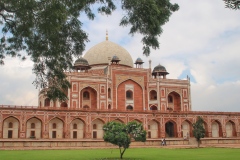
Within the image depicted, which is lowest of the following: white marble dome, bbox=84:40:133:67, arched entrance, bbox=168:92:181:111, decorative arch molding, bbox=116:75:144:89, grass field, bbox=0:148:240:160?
grass field, bbox=0:148:240:160

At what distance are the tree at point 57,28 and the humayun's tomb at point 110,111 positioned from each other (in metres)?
18.2

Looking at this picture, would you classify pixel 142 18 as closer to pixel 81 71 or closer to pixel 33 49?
pixel 33 49

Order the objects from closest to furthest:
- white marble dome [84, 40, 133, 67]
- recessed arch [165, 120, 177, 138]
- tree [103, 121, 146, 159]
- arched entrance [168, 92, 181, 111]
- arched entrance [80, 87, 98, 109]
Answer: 1. tree [103, 121, 146, 159]
2. recessed arch [165, 120, 177, 138]
3. arched entrance [80, 87, 98, 109]
4. arched entrance [168, 92, 181, 111]
5. white marble dome [84, 40, 133, 67]

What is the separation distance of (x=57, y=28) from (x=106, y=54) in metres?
38.0

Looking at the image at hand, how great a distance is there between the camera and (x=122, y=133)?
16.7 meters

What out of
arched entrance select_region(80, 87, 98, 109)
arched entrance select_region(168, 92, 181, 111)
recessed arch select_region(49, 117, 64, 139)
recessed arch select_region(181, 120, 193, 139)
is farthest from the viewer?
arched entrance select_region(168, 92, 181, 111)

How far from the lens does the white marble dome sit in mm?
45344

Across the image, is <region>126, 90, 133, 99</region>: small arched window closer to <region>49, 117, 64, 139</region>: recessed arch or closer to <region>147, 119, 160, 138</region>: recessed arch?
<region>147, 119, 160, 138</region>: recessed arch

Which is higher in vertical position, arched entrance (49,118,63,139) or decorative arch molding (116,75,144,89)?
decorative arch molding (116,75,144,89)

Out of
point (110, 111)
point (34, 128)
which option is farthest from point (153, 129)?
point (34, 128)

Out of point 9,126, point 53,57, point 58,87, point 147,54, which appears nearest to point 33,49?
point 53,57

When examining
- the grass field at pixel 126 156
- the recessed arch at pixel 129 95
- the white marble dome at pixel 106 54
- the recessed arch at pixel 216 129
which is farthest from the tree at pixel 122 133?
the white marble dome at pixel 106 54

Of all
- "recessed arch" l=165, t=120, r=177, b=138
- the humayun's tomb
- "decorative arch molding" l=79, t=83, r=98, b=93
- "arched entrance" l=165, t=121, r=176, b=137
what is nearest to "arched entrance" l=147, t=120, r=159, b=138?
the humayun's tomb

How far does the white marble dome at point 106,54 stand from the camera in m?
45.3
